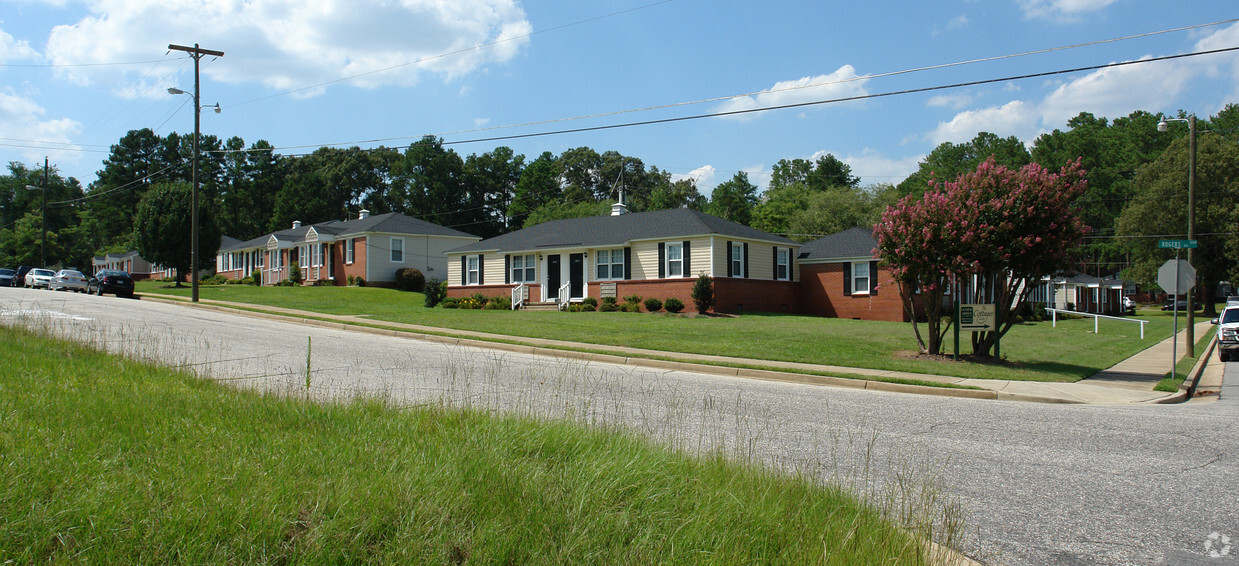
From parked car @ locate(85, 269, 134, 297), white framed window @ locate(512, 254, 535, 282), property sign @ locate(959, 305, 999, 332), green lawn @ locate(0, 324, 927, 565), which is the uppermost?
white framed window @ locate(512, 254, 535, 282)

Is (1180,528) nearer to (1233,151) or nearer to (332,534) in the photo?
(332,534)

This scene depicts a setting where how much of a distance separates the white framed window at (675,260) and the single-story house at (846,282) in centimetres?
744

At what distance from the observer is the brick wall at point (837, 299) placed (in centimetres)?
3403

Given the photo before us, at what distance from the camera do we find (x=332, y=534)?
3520mm

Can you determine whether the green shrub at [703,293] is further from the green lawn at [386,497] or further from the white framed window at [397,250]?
the green lawn at [386,497]

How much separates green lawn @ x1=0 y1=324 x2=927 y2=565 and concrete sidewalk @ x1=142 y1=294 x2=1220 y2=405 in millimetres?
9487

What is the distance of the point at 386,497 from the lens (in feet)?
12.9

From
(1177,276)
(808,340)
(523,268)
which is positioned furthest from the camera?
(523,268)

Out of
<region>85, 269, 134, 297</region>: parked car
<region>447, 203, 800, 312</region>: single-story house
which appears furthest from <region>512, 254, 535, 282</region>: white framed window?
<region>85, 269, 134, 297</region>: parked car

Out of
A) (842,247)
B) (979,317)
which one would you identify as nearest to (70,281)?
(842,247)

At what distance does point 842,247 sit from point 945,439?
29776 millimetres

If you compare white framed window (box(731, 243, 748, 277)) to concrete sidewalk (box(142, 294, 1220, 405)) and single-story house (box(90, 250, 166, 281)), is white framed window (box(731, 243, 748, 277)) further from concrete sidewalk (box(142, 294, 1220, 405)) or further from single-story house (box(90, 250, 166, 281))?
single-story house (box(90, 250, 166, 281))

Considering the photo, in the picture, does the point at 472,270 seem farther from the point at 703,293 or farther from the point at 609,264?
the point at 703,293

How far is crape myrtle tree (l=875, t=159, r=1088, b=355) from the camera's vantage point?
53.5ft
